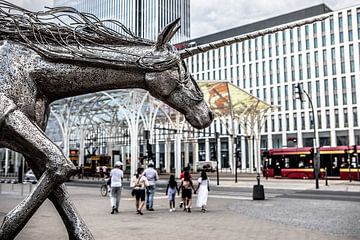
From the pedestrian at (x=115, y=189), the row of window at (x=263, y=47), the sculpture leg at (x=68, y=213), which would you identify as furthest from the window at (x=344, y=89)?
the sculpture leg at (x=68, y=213)

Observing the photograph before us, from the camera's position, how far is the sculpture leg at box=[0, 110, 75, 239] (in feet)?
11.6

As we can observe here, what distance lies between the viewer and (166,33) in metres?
3.99

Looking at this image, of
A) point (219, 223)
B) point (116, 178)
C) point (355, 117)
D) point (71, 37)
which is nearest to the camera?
point (71, 37)

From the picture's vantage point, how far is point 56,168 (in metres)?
3.62

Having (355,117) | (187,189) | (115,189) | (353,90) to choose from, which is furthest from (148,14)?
(353,90)

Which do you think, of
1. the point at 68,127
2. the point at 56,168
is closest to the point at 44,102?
the point at 56,168

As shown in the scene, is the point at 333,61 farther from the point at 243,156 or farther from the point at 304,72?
the point at 243,156

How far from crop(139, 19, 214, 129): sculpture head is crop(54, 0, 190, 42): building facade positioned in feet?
1.66

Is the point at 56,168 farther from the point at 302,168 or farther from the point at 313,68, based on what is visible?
the point at 313,68

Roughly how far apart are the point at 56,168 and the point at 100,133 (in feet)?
200

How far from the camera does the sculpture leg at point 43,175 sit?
3.55m

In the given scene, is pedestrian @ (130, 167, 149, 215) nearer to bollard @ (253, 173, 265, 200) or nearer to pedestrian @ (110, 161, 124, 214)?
pedestrian @ (110, 161, 124, 214)

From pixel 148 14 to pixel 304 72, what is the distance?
58107mm

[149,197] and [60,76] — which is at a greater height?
[60,76]
